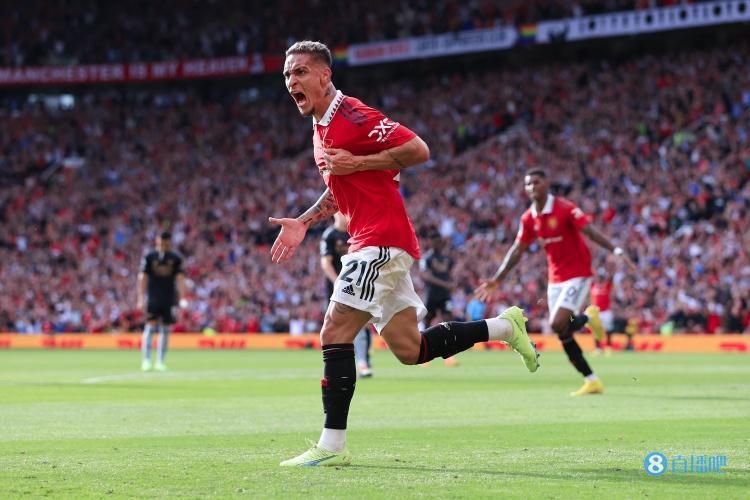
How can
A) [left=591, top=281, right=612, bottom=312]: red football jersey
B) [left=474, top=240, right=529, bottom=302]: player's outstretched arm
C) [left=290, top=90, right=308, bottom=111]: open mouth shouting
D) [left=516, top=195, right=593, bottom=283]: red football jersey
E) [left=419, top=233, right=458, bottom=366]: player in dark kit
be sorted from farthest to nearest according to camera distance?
[left=591, top=281, right=612, bottom=312]: red football jersey < [left=419, top=233, right=458, bottom=366]: player in dark kit < [left=516, top=195, right=593, bottom=283]: red football jersey < [left=474, top=240, right=529, bottom=302]: player's outstretched arm < [left=290, top=90, right=308, bottom=111]: open mouth shouting

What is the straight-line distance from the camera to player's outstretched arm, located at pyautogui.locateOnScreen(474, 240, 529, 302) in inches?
471

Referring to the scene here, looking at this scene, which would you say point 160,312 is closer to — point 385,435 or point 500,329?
point 385,435

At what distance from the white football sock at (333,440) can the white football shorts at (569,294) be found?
7338 mm

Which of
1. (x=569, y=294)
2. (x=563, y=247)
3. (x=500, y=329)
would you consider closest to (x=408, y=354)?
(x=500, y=329)

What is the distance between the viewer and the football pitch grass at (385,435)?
6.54 meters

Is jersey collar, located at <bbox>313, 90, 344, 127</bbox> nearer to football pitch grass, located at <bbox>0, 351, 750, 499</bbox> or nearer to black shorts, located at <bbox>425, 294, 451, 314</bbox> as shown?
football pitch grass, located at <bbox>0, 351, 750, 499</bbox>

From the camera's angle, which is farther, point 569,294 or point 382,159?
point 569,294

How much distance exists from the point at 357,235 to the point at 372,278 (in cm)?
35

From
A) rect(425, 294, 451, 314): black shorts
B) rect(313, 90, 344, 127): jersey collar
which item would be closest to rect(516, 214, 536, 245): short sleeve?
rect(313, 90, 344, 127): jersey collar

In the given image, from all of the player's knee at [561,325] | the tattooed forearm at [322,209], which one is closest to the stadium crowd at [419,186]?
the player's knee at [561,325]

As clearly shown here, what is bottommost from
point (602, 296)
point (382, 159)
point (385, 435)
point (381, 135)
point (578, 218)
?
point (385, 435)

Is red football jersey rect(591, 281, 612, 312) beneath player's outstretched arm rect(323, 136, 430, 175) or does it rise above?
beneath

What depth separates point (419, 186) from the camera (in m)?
41.4

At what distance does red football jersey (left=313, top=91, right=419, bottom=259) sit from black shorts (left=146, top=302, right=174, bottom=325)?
14.0 metres
